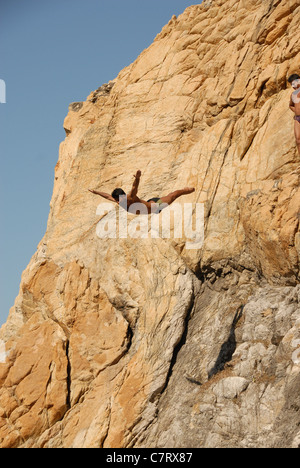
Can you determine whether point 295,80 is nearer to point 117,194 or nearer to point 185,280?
point 117,194

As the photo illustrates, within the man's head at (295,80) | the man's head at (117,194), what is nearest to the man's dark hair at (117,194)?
the man's head at (117,194)

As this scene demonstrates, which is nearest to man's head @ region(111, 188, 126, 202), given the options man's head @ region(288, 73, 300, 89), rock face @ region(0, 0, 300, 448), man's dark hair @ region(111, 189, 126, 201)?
man's dark hair @ region(111, 189, 126, 201)

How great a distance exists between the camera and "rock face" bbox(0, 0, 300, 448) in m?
12.6

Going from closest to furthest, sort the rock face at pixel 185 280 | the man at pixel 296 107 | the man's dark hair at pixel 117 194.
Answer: the rock face at pixel 185 280
the man's dark hair at pixel 117 194
the man at pixel 296 107

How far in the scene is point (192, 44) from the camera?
19.6 m

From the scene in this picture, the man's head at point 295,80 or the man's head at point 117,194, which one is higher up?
the man's head at point 295,80

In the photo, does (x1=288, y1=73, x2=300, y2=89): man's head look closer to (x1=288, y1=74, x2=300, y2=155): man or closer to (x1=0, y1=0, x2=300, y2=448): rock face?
(x1=288, y1=74, x2=300, y2=155): man

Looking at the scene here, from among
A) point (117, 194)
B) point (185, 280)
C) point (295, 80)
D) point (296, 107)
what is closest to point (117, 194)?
point (117, 194)

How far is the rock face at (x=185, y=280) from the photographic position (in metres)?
12.6

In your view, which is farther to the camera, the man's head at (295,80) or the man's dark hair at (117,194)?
the man's head at (295,80)

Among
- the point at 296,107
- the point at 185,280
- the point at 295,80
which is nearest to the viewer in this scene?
the point at 296,107

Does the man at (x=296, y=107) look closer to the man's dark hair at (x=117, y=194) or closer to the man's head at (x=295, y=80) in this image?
the man's head at (x=295, y=80)

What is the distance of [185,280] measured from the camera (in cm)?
1530
